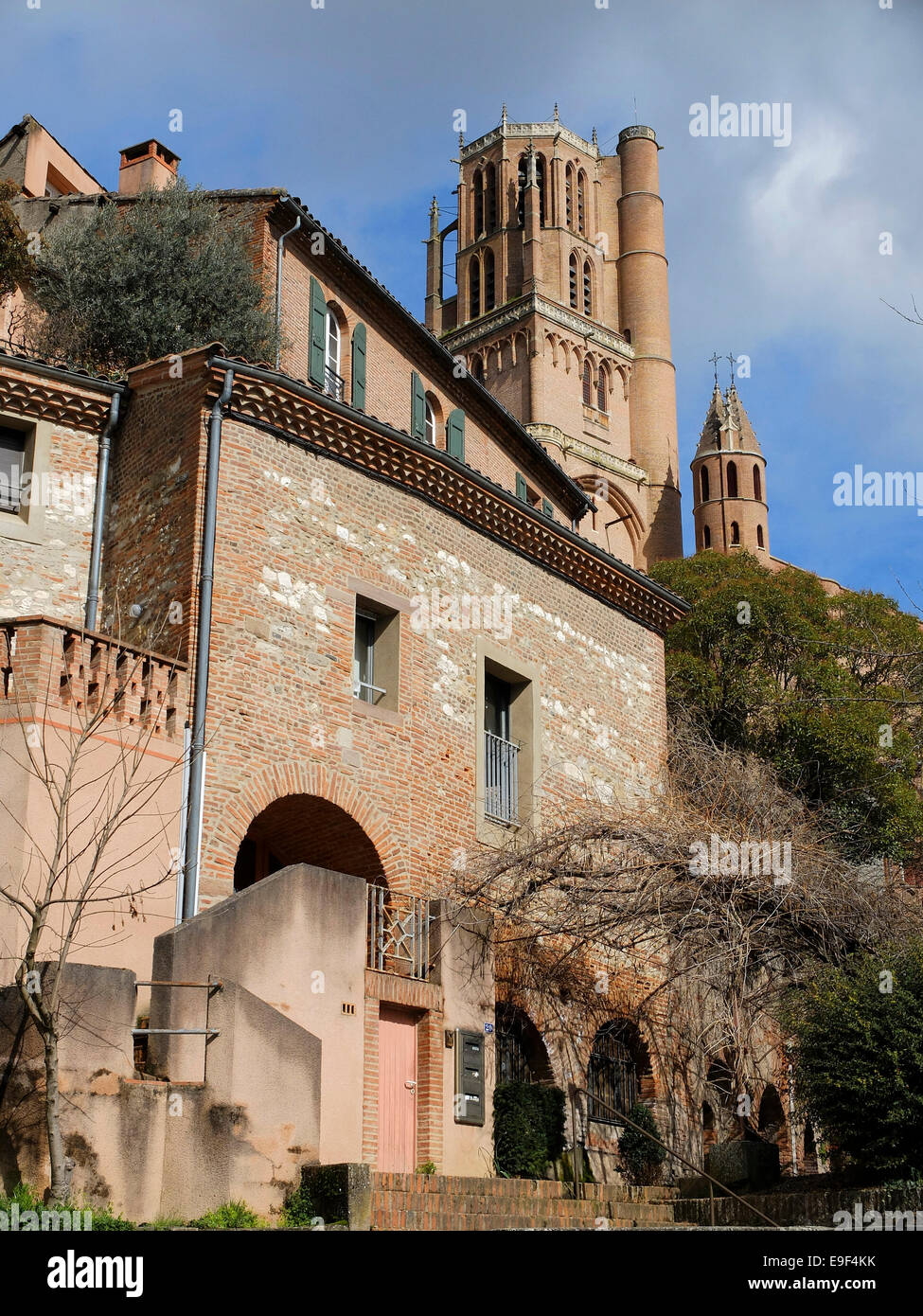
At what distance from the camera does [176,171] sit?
24.9 m

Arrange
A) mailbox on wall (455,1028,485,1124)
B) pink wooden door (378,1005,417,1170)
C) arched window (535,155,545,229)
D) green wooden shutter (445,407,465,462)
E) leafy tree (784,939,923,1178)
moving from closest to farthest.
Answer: leafy tree (784,939,923,1178) < pink wooden door (378,1005,417,1170) < mailbox on wall (455,1028,485,1124) < green wooden shutter (445,407,465,462) < arched window (535,155,545,229)

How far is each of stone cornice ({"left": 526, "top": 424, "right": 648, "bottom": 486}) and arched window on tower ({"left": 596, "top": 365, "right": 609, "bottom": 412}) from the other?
2.74 metres

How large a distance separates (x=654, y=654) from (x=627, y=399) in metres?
54.3

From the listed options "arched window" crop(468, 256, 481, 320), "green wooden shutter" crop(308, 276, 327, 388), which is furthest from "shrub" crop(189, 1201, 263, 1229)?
"arched window" crop(468, 256, 481, 320)

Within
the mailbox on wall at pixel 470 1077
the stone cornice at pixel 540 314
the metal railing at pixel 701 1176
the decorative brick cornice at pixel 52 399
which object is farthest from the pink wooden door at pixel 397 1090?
the stone cornice at pixel 540 314

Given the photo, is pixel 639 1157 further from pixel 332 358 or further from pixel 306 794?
pixel 332 358

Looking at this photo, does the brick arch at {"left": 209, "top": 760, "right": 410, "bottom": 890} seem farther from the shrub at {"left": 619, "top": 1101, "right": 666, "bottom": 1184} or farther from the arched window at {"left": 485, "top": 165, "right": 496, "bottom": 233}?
the arched window at {"left": 485, "top": 165, "right": 496, "bottom": 233}

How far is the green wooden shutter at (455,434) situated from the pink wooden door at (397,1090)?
A: 43.0 feet

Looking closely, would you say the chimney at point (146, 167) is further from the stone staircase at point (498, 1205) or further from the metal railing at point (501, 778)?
the stone staircase at point (498, 1205)

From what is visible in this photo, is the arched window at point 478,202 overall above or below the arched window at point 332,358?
above

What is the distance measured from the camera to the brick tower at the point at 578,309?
231ft

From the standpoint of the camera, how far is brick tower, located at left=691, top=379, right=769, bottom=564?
69.7m
